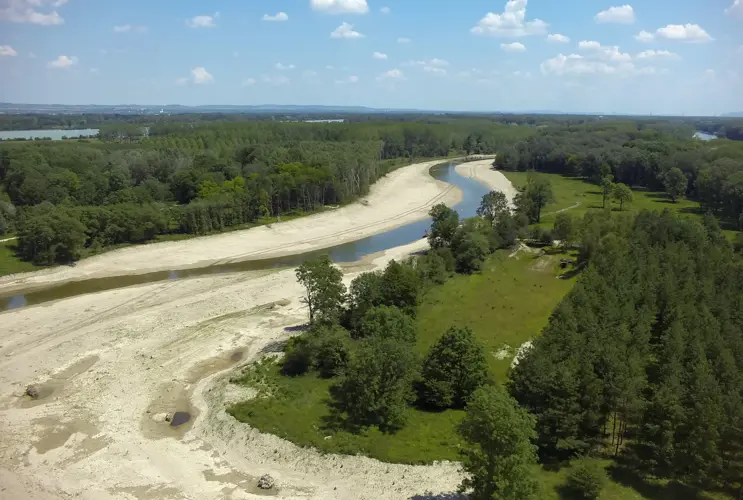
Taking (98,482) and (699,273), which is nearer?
(98,482)

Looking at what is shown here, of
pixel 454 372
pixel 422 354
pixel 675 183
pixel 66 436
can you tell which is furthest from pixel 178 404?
pixel 675 183

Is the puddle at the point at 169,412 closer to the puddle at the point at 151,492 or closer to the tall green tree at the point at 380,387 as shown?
the puddle at the point at 151,492

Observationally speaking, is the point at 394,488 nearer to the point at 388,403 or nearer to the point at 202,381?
the point at 388,403

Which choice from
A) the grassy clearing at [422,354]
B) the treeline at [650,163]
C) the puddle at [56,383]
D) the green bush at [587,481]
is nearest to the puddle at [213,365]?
the grassy clearing at [422,354]

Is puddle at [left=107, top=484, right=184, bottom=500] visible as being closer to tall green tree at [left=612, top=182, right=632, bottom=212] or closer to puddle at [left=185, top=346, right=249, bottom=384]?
puddle at [left=185, top=346, right=249, bottom=384]

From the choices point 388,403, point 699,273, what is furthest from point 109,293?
point 699,273

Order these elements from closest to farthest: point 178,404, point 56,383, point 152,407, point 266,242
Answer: point 152,407 < point 178,404 < point 56,383 < point 266,242

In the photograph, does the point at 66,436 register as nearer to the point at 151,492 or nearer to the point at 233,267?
the point at 151,492
